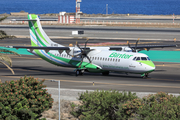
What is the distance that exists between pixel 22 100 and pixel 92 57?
19.4 metres

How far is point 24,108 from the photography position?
1642 cm

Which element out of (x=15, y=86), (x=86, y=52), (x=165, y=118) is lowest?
(x=165, y=118)

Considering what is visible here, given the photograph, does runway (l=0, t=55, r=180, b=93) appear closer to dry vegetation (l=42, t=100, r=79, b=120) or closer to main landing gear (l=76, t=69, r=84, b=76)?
main landing gear (l=76, t=69, r=84, b=76)

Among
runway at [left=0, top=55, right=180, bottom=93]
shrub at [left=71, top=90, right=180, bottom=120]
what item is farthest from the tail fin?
shrub at [left=71, top=90, right=180, bottom=120]

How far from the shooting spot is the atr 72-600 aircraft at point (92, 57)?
32.1 meters

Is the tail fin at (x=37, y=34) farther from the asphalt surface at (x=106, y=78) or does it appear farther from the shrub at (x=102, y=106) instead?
the shrub at (x=102, y=106)

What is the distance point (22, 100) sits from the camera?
55.0ft

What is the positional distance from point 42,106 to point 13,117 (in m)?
1.51

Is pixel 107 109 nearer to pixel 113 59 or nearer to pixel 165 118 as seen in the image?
Result: pixel 165 118

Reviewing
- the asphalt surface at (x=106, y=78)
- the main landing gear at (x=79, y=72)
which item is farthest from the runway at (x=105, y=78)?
the main landing gear at (x=79, y=72)

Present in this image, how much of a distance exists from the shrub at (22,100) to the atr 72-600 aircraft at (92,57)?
1581 centimetres

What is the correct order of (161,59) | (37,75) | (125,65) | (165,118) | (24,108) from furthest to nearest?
(161,59)
(37,75)
(125,65)
(24,108)
(165,118)

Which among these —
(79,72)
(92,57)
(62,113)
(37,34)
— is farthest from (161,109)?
(37,34)

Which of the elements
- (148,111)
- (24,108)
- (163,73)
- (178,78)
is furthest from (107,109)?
(163,73)
